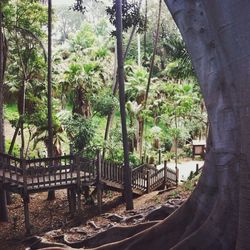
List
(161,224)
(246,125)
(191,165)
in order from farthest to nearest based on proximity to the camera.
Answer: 1. (191,165)
2. (161,224)
3. (246,125)

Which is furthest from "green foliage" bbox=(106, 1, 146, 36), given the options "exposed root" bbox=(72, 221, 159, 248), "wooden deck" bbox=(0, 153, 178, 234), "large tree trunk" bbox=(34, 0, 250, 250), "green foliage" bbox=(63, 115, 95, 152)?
"large tree trunk" bbox=(34, 0, 250, 250)

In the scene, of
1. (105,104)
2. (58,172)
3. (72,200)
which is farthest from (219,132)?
(105,104)

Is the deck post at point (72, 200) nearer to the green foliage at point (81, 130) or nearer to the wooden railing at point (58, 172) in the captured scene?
the wooden railing at point (58, 172)

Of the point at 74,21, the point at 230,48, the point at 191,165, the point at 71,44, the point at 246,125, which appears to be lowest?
the point at 191,165

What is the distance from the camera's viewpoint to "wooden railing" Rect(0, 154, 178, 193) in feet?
43.6

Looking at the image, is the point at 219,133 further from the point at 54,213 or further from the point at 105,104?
the point at 105,104

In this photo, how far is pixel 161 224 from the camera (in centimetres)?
563

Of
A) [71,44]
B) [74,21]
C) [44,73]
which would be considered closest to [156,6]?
[71,44]

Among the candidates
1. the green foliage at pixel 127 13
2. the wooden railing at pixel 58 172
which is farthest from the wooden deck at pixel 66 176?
the green foliage at pixel 127 13

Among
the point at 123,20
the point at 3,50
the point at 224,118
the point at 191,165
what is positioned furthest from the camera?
the point at 191,165

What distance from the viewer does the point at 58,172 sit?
1443 centimetres

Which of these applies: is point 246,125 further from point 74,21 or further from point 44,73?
point 74,21

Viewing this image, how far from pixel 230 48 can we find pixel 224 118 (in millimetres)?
1037

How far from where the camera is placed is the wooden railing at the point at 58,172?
1328 cm
